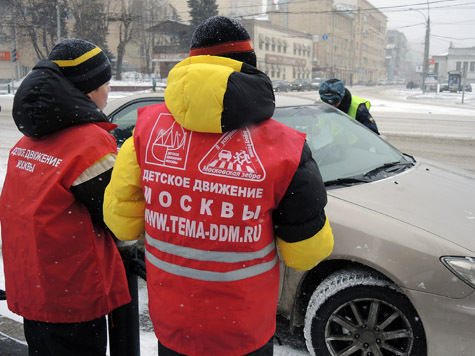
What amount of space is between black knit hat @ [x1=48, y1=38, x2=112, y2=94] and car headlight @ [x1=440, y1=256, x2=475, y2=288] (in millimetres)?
1863

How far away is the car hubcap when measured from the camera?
228 cm

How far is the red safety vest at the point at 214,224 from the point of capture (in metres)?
1.34

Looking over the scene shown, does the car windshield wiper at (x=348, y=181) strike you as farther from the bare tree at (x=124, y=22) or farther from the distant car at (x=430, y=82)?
the bare tree at (x=124, y=22)

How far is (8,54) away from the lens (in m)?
47.7

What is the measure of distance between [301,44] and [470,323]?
262 feet

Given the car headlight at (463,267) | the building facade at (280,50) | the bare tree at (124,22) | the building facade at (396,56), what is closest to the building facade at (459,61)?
the building facade at (280,50)

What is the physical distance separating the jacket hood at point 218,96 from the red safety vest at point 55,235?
1.71 feet

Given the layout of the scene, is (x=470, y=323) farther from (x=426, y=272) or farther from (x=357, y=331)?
(x=357, y=331)

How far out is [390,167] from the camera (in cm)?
318

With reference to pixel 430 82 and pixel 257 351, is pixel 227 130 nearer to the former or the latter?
pixel 257 351

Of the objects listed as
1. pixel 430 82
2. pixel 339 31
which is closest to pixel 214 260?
pixel 430 82

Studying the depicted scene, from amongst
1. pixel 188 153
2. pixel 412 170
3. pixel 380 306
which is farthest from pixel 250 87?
pixel 412 170

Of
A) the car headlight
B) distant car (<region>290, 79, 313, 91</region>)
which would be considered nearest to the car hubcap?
the car headlight

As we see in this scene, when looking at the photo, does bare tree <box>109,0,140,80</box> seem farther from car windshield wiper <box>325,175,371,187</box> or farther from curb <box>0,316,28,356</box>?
car windshield wiper <box>325,175,371,187</box>
